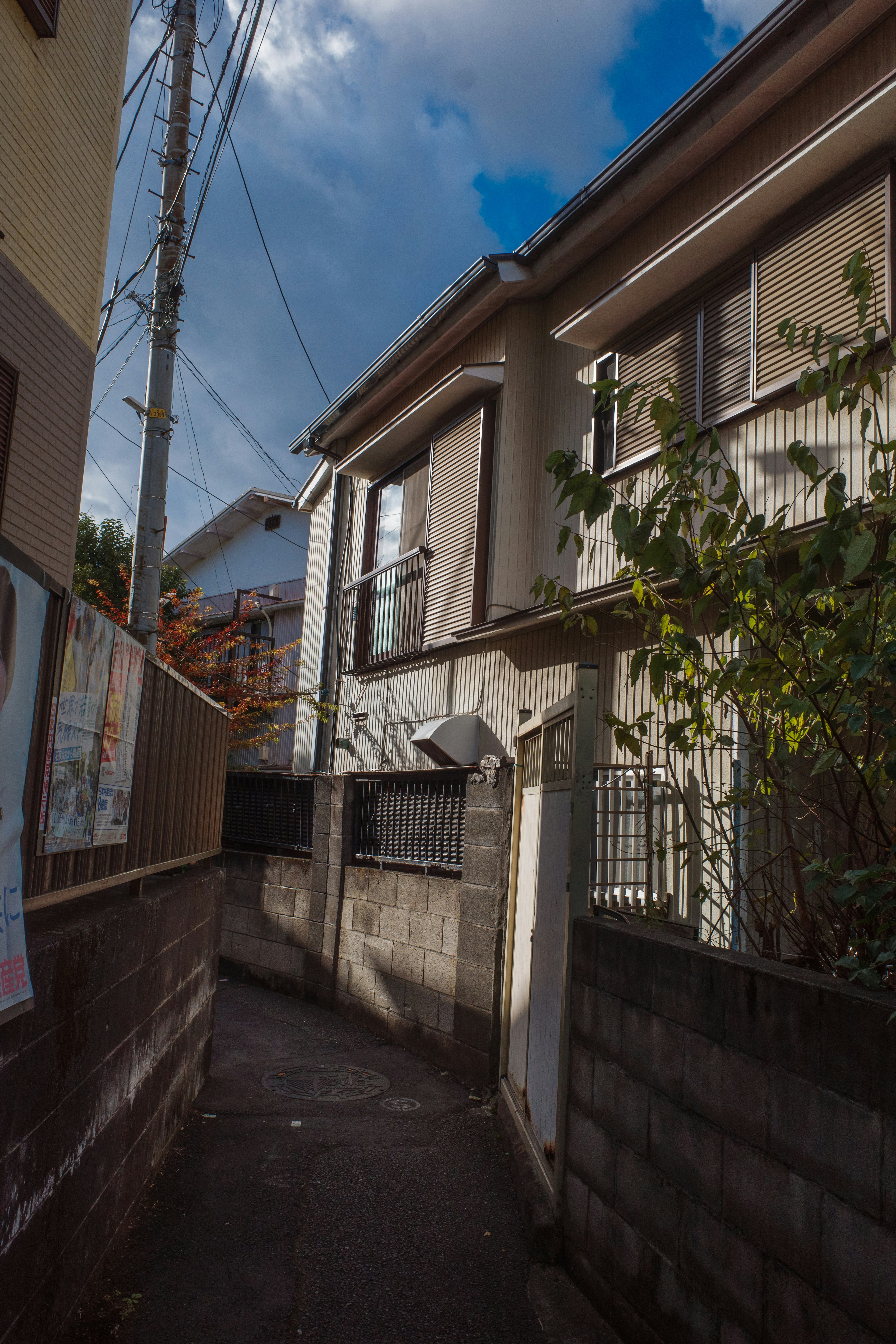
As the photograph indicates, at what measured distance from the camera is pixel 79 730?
3.41 m

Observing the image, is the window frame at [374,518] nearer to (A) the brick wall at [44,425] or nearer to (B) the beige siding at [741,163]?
(B) the beige siding at [741,163]

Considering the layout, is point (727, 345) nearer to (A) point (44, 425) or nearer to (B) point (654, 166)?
(B) point (654, 166)

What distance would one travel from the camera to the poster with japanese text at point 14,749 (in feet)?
8.29

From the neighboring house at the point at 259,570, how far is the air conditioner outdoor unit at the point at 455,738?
39.2 feet

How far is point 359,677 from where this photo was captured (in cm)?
1359

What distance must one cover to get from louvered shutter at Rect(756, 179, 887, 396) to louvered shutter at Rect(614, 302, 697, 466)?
81cm

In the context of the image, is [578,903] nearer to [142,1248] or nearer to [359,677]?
[142,1248]

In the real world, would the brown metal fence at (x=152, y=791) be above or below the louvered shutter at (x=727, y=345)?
below

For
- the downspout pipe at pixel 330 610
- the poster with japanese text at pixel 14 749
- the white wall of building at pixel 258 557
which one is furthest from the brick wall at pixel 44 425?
the white wall of building at pixel 258 557

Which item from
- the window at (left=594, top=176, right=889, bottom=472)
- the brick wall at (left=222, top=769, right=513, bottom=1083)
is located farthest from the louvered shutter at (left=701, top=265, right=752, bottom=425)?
the brick wall at (left=222, top=769, right=513, bottom=1083)

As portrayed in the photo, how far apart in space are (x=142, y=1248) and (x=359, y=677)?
965 cm

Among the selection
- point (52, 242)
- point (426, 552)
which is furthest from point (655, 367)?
point (52, 242)

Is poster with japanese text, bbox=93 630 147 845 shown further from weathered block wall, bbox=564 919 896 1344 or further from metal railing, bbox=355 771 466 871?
metal railing, bbox=355 771 466 871

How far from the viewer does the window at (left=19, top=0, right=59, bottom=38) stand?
7355 mm
